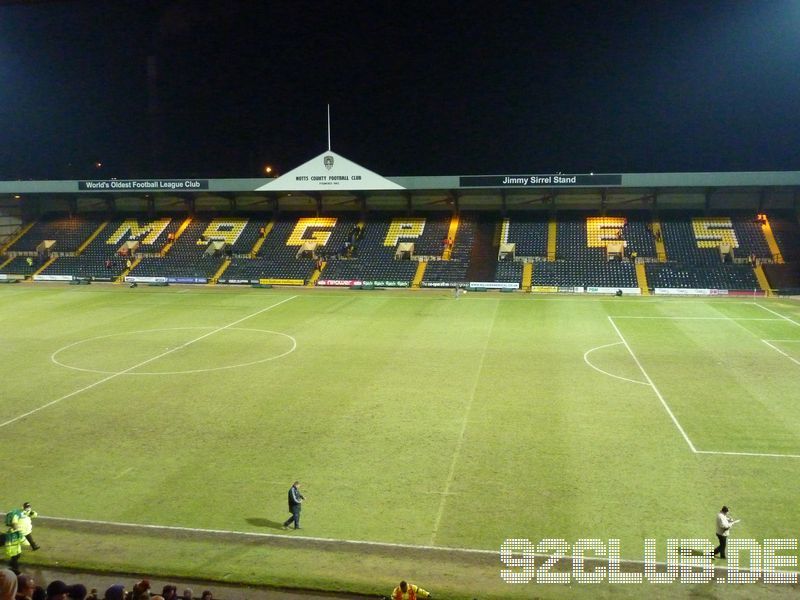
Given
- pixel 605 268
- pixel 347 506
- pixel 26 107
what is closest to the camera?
pixel 347 506

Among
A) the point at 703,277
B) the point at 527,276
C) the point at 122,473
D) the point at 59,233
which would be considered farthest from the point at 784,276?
the point at 59,233

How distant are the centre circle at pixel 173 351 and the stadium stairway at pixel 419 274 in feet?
60.2

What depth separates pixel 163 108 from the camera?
5466 centimetres

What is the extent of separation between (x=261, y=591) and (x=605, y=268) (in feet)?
134

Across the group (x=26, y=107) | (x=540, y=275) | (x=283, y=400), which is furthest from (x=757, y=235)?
(x=26, y=107)

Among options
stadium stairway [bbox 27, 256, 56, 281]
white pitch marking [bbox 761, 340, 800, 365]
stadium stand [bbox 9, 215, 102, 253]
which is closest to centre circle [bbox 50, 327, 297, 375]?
white pitch marking [bbox 761, 340, 800, 365]

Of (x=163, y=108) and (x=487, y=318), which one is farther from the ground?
(x=163, y=108)

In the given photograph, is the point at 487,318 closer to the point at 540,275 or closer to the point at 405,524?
the point at 540,275

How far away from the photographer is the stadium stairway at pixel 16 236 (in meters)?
57.8

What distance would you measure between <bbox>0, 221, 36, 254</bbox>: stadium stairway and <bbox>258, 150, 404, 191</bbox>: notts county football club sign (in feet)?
93.7

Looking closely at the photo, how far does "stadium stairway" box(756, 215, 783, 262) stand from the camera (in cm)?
4581

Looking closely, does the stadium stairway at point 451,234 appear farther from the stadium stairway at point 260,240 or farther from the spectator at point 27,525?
the spectator at point 27,525

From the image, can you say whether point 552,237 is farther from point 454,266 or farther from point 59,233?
point 59,233

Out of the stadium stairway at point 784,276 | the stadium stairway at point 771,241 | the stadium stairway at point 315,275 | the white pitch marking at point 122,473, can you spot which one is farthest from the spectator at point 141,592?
the stadium stairway at point 771,241
